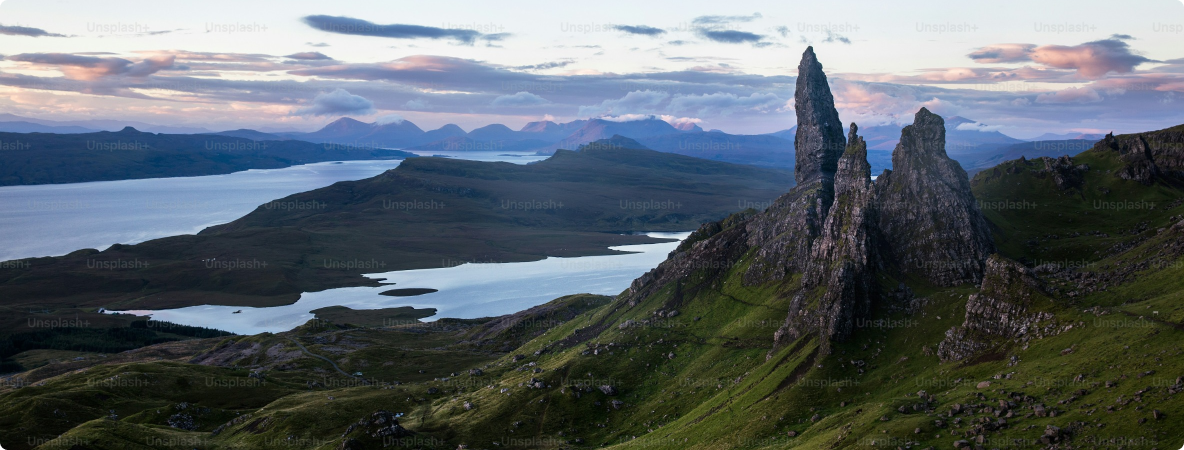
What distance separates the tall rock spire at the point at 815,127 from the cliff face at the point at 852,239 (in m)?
0.71

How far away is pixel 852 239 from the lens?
13012 centimetres

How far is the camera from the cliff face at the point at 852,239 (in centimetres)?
12069

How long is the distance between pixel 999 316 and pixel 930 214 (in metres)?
46.0

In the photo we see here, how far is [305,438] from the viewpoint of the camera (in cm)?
11900

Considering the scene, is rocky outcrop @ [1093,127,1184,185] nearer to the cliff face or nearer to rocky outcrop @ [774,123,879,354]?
the cliff face

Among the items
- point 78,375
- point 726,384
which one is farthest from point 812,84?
point 78,375

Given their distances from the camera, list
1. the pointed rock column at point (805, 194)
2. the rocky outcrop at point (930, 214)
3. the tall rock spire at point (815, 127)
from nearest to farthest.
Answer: the rocky outcrop at point (930, 214) → the pointed rock column at point (805, 194) → the tall rock spire at point (815, 127)

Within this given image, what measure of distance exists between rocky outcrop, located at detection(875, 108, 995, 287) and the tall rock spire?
116 ft

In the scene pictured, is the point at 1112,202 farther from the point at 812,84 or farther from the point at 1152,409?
the point at 1152,409

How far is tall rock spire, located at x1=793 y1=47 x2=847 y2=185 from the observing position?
618 ft

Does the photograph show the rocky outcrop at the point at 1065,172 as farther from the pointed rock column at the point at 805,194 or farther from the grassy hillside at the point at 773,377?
the pointed rock column at the point at 805,194

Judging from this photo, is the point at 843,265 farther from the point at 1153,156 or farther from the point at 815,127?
the point at 1153,156

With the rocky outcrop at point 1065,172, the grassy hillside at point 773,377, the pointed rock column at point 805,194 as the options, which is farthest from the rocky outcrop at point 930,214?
the rocky outcrop at point 1065,172

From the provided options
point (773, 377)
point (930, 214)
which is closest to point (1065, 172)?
point (930, 214)
